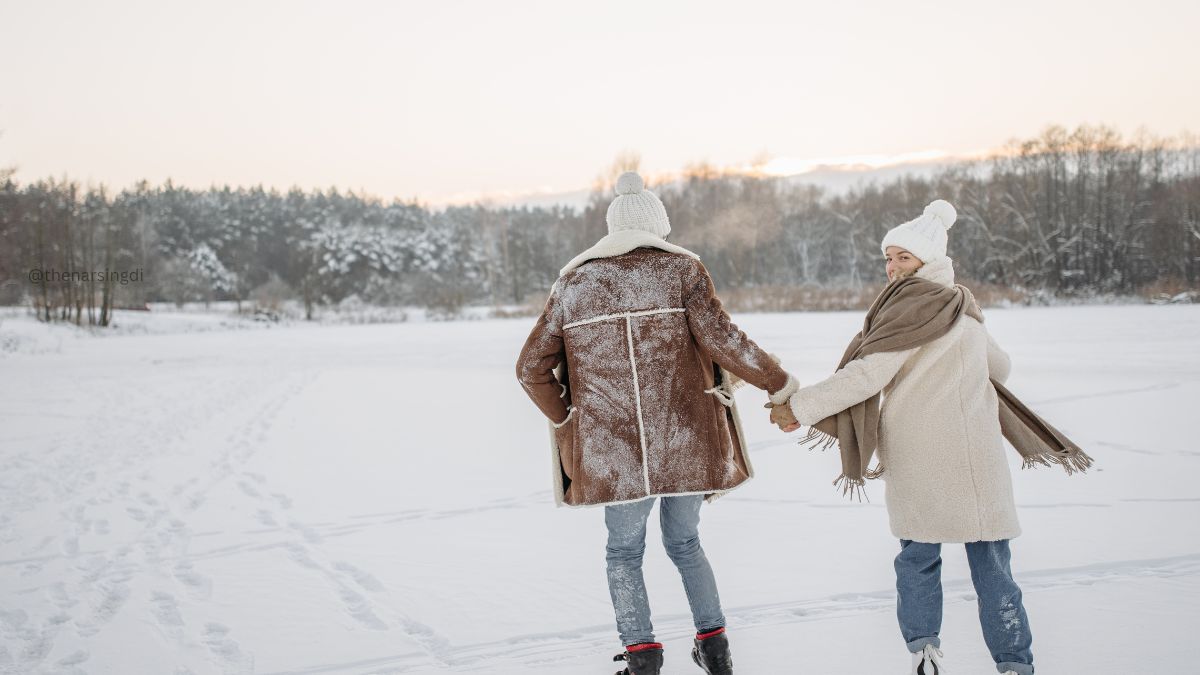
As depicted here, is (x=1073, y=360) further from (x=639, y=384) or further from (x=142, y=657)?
(x=142, y=657)

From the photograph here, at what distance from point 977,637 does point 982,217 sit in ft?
139

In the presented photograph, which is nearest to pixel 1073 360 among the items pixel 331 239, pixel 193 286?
pixel 331 239

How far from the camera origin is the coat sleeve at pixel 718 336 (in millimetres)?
2662

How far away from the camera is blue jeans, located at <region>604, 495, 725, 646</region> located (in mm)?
2766

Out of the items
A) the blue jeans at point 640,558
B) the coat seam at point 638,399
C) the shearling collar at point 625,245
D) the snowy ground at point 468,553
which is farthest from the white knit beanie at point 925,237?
the snowy ground at point 468,553

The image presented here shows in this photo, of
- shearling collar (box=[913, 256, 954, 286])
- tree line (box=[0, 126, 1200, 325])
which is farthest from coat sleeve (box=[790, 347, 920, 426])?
tree line (box=[0, 126, 1200, 325])

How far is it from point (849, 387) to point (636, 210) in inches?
35.0

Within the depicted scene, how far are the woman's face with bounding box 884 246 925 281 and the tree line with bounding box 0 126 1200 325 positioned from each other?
30.2 m

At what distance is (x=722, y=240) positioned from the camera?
1882 inches

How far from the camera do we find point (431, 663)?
10.3ft

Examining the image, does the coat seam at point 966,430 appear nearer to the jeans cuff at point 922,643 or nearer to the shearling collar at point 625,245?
the jeans cuff at point 922,643

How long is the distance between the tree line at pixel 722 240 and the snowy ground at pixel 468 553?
83.9ft

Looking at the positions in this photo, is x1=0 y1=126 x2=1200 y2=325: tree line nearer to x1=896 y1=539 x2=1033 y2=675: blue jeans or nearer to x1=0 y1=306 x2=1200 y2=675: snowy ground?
x1=0 y1=306 x2=1200 y2=675: snowy ground

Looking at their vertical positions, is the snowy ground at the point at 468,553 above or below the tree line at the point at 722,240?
below
